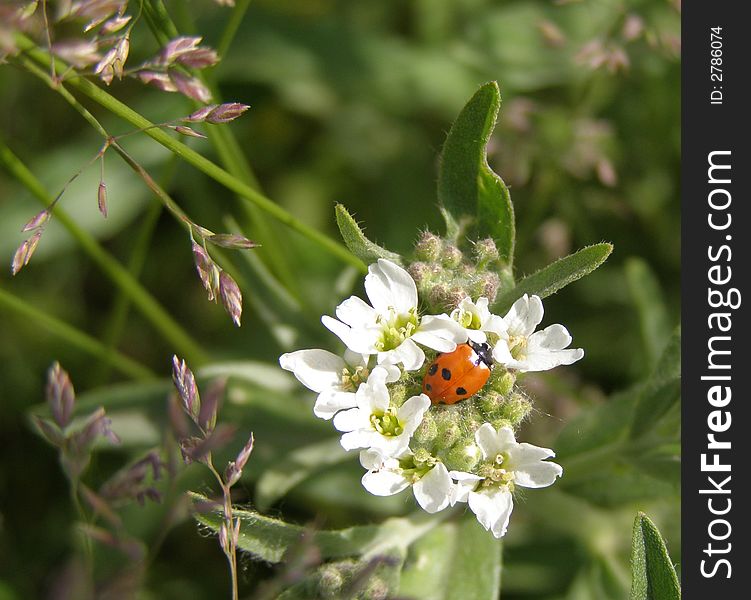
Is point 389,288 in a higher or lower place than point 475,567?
higher

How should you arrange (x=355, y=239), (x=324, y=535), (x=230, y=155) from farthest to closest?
(x=230, y=155) → (x=324, y=535) → (x=355, y=239)

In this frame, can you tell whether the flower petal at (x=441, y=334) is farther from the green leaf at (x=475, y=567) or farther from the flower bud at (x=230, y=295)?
the green leaf at (x=475, y=567)

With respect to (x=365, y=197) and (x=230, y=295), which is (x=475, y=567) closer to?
(x=230, y=295)

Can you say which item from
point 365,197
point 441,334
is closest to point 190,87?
point 441,334

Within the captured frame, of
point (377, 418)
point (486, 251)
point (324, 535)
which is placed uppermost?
point (486, 251)

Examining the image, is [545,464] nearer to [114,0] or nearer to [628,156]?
[114,0]

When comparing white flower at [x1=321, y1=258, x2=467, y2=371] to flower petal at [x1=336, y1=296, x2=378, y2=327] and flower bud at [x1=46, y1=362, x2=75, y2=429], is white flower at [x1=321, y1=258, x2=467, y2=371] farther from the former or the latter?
flower bud at [x1=46, y1=362, x2=75, y2=429]
